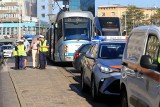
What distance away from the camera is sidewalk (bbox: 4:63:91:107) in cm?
1100

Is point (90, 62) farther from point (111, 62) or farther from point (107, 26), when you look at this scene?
point (107, 26)

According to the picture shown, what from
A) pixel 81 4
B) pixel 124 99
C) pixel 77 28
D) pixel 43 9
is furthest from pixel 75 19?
pixel 43 9

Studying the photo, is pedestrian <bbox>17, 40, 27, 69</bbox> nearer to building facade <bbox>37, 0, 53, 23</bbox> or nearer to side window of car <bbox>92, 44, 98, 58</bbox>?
side window of car <bbox>92, 44, 98, 58</bbox>

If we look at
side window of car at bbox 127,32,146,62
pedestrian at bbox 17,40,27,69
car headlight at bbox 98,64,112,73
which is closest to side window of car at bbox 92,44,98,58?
car headlight at bbox 98,64,112,73

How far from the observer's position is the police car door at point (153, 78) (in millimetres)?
6086

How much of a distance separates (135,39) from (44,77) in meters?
9.90

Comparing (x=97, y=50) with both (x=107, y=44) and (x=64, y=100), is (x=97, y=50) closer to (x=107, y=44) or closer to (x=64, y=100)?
(x=107, y=44)

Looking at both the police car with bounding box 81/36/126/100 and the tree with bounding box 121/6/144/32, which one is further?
the tree with bounding box 121/6/144/32

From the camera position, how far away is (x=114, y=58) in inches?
470

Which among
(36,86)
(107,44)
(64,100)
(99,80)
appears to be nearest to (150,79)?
(99,80)

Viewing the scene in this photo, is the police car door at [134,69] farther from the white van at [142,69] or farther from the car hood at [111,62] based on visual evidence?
the car hood at [111,62]

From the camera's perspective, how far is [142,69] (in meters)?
6.91

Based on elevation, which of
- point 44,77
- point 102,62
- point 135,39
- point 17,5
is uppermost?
point 17,5

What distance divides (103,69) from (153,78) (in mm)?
4624
